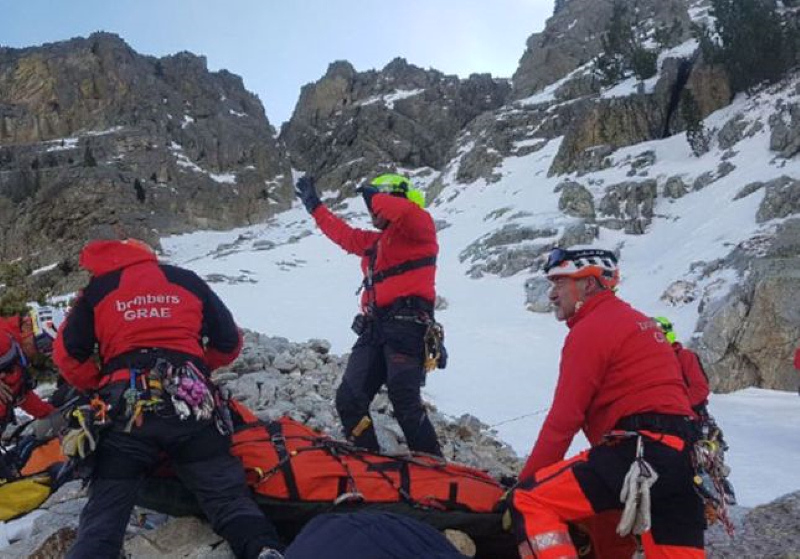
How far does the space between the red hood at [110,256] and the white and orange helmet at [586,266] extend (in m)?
2.58

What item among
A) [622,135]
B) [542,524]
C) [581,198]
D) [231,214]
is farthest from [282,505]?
[231,214]

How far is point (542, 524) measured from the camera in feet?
10.4

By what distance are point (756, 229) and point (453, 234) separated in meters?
17.5

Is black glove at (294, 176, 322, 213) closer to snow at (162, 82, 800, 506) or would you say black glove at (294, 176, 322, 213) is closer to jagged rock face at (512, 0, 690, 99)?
snow at (162, 82, 800, 506)

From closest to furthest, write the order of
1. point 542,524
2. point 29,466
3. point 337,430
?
point 542,524 < point 29,466 < point 337,430

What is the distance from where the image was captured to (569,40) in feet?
242

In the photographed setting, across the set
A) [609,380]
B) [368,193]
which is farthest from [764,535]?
[368,193]

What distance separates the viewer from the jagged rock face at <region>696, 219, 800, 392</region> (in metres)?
A: 13.7

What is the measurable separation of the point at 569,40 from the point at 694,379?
249ft

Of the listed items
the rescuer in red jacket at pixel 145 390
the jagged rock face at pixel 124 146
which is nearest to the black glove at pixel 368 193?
the rescuer in red jacket at pixel 145 390

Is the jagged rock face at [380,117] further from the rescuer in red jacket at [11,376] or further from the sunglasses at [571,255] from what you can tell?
the sunglasses at [571,255]

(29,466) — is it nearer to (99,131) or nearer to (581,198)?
(581,198)

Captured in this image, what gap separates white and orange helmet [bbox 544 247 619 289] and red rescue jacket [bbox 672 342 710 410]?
8.91 ft

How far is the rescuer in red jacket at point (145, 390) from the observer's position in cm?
332
